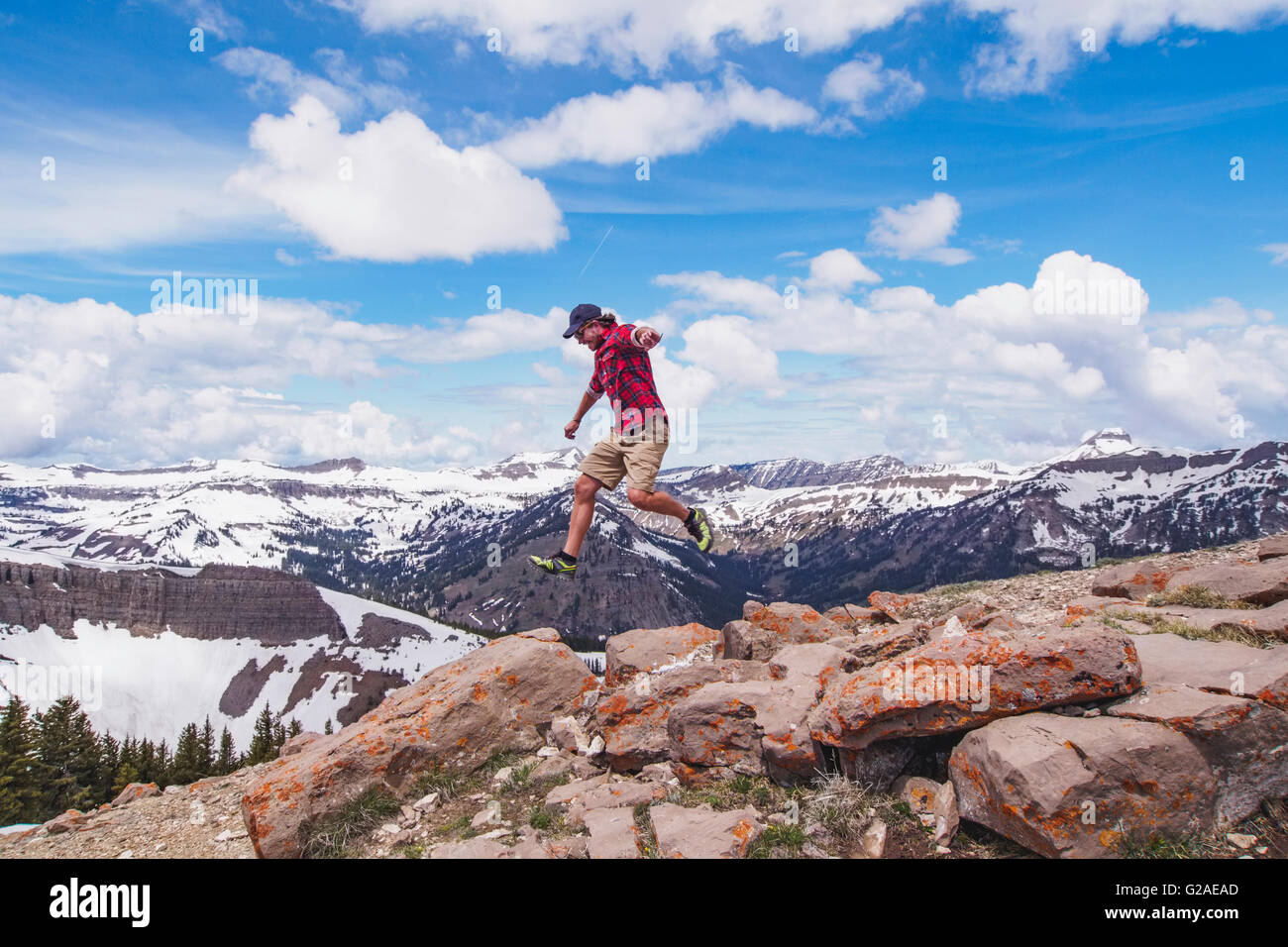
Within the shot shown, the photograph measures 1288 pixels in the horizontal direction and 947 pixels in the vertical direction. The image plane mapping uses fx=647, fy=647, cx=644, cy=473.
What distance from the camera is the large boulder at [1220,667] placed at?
7480mm

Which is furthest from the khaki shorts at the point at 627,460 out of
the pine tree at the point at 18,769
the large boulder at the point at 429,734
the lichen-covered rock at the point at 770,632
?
the pine tree at the point at 18,769

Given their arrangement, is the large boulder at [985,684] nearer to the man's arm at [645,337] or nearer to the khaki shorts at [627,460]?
the khaki shorts at [627,460]

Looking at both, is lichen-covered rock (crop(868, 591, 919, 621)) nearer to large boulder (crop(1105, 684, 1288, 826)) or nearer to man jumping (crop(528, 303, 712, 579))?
man jumping (crop(528, 303, 712, 579))

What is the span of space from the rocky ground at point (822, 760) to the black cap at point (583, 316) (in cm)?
650

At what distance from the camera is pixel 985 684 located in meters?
8.16

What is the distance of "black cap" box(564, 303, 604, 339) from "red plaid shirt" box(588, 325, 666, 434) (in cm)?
35

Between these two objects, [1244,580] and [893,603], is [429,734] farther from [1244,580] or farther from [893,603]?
[1244,580]

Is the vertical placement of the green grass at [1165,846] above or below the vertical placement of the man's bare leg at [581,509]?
below

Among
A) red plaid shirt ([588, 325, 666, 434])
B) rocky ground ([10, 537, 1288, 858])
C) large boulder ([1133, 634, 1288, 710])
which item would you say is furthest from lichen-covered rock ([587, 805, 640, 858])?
large boulder ([1133, 634, 1288, 710])

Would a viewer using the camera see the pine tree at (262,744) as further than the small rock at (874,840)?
Yes

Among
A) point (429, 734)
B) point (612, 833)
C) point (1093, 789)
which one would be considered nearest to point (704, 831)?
point (612, 833)

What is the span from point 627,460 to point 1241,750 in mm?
8364
